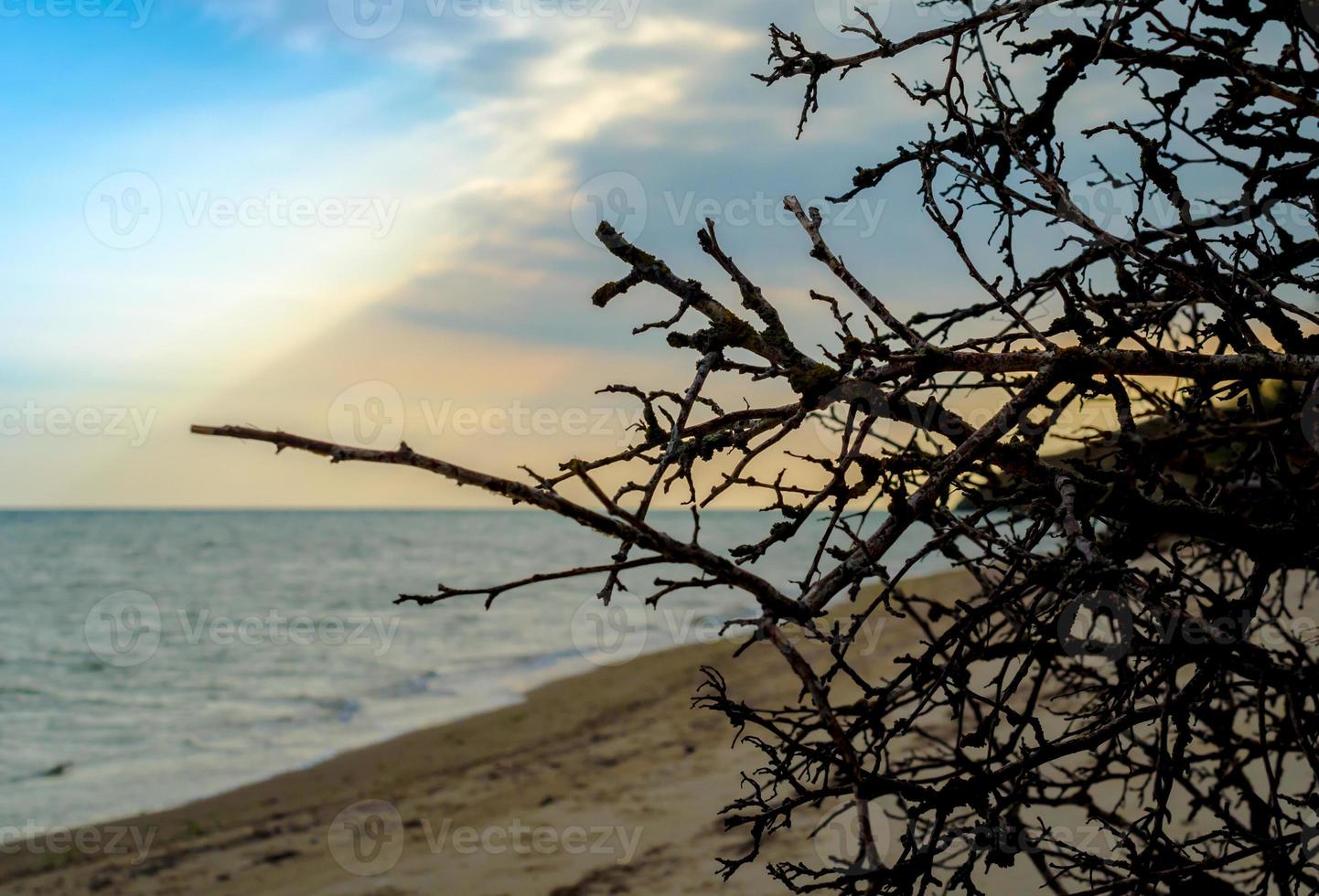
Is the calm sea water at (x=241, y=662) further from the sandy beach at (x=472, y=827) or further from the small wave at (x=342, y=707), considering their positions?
the sandy beach at (x=472, y=827)

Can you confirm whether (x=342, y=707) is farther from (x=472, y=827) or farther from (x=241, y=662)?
(x=472, y=827)

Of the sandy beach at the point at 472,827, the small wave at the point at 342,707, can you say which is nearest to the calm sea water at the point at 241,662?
the small wave at the point at 342,707

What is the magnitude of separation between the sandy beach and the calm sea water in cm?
130

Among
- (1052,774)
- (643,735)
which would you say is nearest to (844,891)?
(1052,774)

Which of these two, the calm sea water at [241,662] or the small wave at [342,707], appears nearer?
the calm sea water at [241,662]

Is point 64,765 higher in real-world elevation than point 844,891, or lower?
lower

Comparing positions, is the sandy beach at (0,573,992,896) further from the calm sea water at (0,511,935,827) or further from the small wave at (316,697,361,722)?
the small wave at (316,697,361,722)

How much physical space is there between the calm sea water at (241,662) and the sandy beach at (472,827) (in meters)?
1.30

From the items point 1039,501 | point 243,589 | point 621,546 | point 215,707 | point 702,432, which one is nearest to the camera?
point 621,546

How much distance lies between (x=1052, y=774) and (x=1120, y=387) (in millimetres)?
6463

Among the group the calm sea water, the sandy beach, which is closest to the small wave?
the calm sea water

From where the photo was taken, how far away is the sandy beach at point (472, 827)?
726 cm

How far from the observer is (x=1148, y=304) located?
8.02ft

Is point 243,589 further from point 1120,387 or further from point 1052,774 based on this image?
point 1120,387
